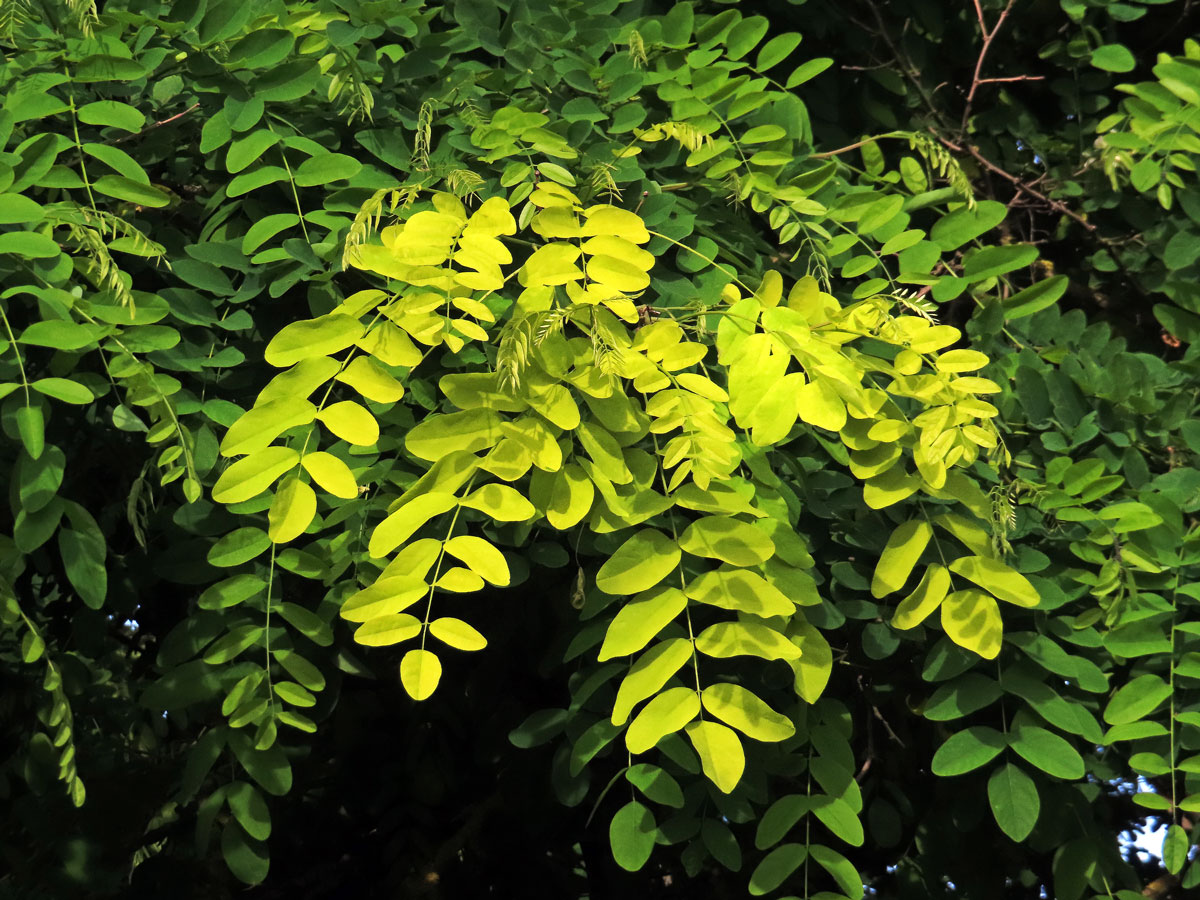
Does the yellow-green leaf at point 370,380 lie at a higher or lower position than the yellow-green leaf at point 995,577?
higher

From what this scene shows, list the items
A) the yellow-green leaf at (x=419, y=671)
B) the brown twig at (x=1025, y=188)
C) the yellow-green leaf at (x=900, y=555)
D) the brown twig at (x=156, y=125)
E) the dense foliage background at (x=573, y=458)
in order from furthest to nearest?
the brown twig at (x=1025, y=188) → the brown twig at (x=156, y=125) → the yellow-green leaf at (x=900, y=555) → the dense foliage background at (x=573, y=458) → the yellow-green leaf at (x=419, y=671)

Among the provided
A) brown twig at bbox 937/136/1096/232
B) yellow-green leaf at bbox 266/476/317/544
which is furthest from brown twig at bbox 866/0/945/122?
yellow-green leaf at bbox 266/476/317/544

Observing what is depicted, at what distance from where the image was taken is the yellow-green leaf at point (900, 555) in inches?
45.3

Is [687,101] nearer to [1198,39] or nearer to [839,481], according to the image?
[839,481]

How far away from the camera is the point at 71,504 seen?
3.70ft

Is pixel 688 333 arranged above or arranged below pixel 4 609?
above

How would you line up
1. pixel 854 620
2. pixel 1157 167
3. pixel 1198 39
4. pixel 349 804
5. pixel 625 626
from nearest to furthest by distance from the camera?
pixel 625 626 < pixel 854 620 < pixel 1157 167 < pixel 349 804 < pixel 1198 39

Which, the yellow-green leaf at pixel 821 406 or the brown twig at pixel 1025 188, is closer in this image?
the yellow-green leaf at pixel 821 406

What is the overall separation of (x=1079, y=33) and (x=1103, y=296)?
463mm

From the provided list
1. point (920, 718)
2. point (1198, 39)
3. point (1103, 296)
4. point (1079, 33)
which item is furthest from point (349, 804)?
point (1198, 39)

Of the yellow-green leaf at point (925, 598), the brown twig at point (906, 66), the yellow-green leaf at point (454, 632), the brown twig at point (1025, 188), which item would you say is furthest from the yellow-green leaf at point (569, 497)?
the brown twig at point (906, 66)

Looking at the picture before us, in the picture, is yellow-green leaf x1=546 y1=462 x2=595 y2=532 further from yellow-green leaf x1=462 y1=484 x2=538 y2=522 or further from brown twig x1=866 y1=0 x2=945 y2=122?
brown twig x1=866 y1=0 x2=945 y2=122

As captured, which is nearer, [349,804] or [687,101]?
[687,101]

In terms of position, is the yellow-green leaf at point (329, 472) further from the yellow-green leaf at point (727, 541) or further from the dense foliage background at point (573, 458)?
the yellow-green leaf at point (727, 541)
